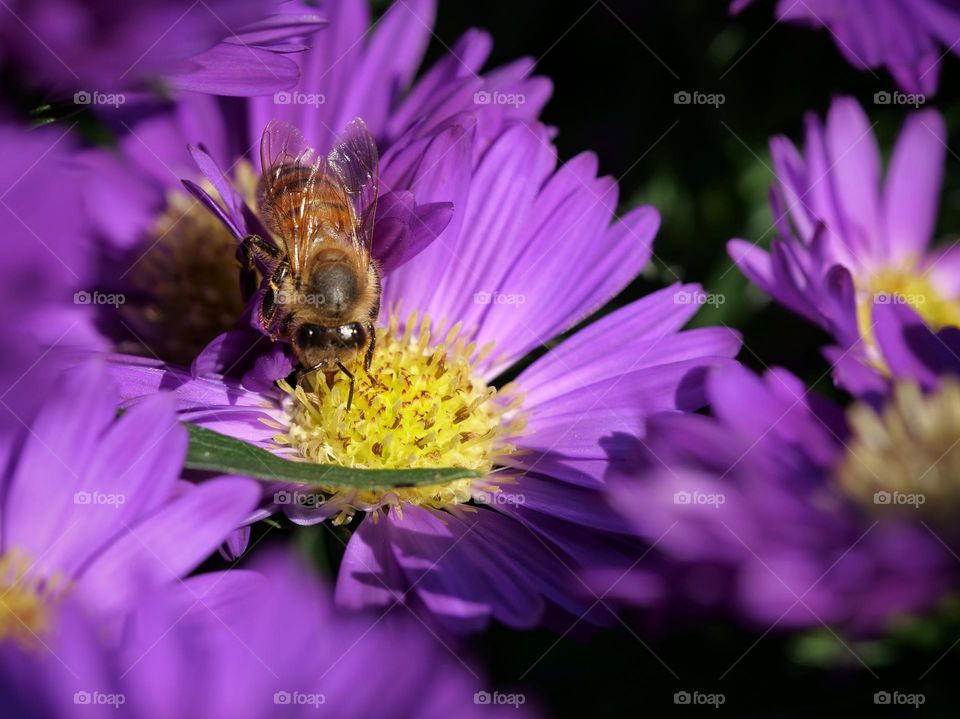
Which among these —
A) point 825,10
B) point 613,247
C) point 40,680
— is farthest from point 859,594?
point 825,10

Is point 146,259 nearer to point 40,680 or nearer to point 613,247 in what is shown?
point 613,247
